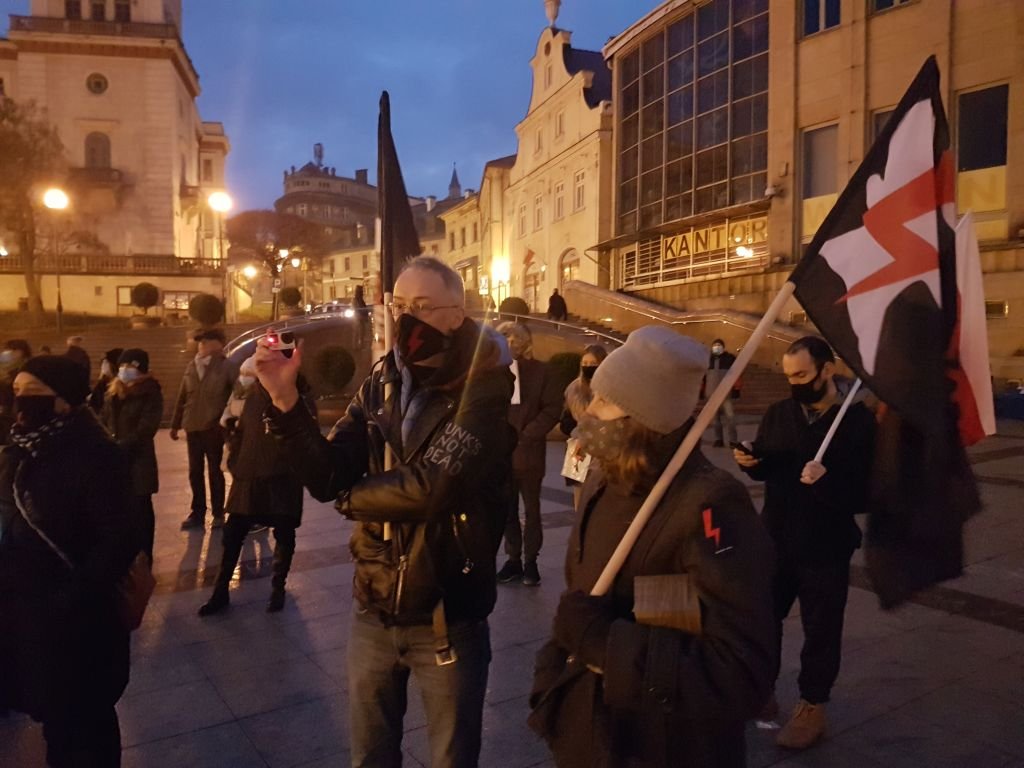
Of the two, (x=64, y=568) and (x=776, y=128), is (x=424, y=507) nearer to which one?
(x=64, y=568)

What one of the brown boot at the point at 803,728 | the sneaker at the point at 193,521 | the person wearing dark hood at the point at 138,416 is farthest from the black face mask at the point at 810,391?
the sneaker at the point at 193,521

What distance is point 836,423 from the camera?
141 inches

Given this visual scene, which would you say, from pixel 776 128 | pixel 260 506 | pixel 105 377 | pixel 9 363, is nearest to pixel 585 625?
pixel 260 506

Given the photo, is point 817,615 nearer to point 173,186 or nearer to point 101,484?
point 101,484

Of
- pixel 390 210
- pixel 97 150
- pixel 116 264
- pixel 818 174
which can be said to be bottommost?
pixel 390 210

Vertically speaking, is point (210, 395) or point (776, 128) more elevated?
point (776, 128)

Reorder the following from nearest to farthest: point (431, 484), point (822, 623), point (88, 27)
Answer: point (431, 484) → point (822, 623) → point (88, 27)

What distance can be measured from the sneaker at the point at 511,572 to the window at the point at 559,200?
35.5 m

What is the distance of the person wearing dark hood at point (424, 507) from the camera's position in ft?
7.47

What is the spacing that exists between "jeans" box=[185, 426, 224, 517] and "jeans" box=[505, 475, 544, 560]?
354cm

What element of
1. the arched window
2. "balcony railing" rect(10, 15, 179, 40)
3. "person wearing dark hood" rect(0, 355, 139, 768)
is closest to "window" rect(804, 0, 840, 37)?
"person wearing dark hood" rect(0, 355, 139, 768)

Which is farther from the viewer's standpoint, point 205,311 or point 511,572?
point 205,311

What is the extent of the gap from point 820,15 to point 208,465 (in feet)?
81.8

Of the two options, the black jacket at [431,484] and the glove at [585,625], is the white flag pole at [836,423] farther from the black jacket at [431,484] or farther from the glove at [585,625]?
the glove at [585,625]
